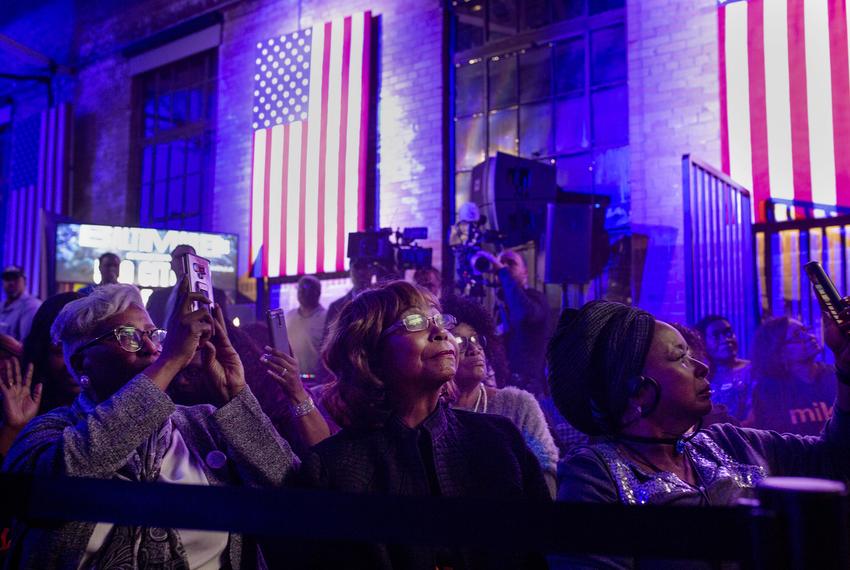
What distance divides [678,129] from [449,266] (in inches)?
99.4

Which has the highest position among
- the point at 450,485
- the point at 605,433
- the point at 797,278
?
the point at 797,278

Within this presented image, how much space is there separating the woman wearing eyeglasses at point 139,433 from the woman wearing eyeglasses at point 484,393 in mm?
961

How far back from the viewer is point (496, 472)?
1.92 meters

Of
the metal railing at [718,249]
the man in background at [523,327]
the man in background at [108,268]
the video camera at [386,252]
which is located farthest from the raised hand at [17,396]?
the man in background at [108,268]

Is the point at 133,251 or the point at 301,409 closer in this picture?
the point at 301,409

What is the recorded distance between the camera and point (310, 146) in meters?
8.52

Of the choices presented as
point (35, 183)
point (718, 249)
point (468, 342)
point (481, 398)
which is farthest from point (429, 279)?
point (35, 183)

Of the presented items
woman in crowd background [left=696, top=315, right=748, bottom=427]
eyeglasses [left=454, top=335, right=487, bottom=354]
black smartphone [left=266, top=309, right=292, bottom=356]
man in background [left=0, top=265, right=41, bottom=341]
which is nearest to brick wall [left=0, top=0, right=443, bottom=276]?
man in background [left=0, top=265, right=41, bottom=341]

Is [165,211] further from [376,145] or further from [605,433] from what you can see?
[605,433]

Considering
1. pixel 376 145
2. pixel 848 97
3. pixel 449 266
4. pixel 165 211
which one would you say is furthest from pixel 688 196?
pixel 165 211

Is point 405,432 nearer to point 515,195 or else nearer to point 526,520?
point 526,520

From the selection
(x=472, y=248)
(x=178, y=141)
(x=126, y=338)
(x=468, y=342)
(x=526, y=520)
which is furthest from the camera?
(x=178, y=141)

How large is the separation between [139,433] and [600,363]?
1088 millimetres

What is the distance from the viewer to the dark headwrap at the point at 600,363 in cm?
177
